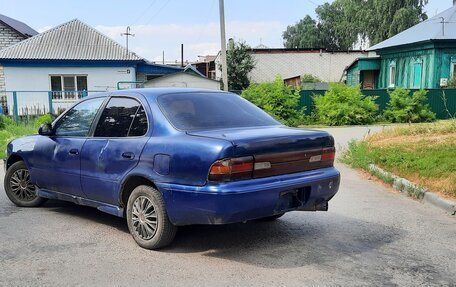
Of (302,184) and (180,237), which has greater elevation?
(302,184)

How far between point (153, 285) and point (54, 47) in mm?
25001

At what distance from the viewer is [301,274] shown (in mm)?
3979

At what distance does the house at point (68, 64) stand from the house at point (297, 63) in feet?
45.9

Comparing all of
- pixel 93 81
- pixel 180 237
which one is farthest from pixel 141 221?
pixel 93 81

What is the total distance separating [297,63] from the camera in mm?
39594

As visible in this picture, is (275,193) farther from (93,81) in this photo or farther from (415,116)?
(93,81)

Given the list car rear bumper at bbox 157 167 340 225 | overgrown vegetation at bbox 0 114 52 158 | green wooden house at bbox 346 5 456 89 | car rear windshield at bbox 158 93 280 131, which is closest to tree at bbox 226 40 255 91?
green wooden house at bbox 346 5 456 89

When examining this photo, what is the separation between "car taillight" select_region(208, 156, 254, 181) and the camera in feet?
13.1

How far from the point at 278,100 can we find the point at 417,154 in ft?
33.0

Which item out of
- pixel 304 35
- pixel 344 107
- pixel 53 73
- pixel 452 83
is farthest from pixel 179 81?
pixel 304 35

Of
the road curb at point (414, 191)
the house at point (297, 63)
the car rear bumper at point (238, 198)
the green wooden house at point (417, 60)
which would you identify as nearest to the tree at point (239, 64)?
the house at point (297, 63)

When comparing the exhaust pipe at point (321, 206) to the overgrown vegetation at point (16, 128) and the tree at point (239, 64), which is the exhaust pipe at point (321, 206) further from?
the tree at point (239, 64)

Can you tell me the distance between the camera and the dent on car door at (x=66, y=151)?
17.4ft

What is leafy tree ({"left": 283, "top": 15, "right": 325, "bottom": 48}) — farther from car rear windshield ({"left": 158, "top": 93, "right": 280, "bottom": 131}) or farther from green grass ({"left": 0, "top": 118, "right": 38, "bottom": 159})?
car rear windshield ({"left": 158, "top": 93, "right": 280, "bottom": 131})
